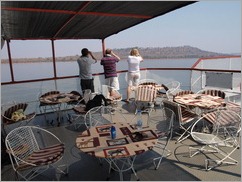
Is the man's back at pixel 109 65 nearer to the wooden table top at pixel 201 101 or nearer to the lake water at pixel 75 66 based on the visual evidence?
the lake water at pixel 75 66

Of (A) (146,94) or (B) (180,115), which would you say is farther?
(A) (146,94)

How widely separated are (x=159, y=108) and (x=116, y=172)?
3.72 m

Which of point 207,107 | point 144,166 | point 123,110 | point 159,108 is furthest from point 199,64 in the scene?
point 144,166

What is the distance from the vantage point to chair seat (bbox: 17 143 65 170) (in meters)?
Result: 2.73

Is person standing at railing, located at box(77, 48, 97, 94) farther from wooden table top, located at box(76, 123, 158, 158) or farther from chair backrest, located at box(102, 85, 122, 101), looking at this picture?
wooden table top, located at box(76, 123, 158, 158)

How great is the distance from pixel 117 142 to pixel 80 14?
358cm

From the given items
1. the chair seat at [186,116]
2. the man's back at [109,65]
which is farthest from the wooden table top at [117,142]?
the man's back at [109,65]

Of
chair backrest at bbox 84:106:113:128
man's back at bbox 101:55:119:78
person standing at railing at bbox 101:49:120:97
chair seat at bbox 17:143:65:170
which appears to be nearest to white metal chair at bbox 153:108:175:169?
chair backrest at bbox 84:106:113:128

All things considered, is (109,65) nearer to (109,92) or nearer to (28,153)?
(109,92)

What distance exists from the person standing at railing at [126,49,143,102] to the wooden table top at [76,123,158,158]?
12.9 ft

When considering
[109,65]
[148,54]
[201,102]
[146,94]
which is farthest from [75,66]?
[148,54]

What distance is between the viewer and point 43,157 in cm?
291

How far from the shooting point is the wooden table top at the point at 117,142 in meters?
2.46

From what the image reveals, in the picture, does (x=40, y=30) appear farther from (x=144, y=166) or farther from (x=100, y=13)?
(x=144, y=166)
